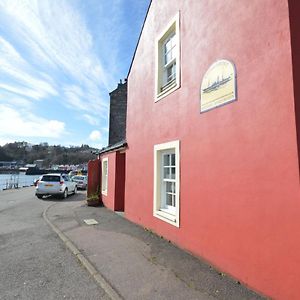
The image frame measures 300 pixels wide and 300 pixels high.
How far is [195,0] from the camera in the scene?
6699mm

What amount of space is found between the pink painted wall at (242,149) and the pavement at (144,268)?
30cm

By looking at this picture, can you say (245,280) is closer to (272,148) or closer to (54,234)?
(272,148)

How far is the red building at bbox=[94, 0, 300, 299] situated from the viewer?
13.4 ft

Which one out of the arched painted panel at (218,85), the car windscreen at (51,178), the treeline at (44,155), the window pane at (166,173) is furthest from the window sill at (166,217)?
the treeline at (44,155)

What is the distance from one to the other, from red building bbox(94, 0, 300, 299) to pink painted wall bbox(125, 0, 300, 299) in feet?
0.05

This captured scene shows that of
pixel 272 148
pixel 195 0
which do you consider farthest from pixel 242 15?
pixel 272 148

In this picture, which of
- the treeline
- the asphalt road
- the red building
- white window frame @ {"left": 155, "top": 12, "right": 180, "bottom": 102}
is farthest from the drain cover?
the treeline

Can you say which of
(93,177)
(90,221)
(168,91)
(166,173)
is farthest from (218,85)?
(93,177)

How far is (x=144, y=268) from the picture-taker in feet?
18.1

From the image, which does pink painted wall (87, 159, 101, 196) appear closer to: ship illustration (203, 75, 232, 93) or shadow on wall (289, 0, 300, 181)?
ship illustration (203, 75, 232, 93)

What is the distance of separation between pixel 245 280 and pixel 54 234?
599 cm

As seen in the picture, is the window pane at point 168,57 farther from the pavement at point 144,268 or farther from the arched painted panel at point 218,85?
the pavement at point 144,268

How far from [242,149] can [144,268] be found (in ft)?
9.47

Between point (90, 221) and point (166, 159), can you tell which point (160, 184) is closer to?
point (166, 159)
